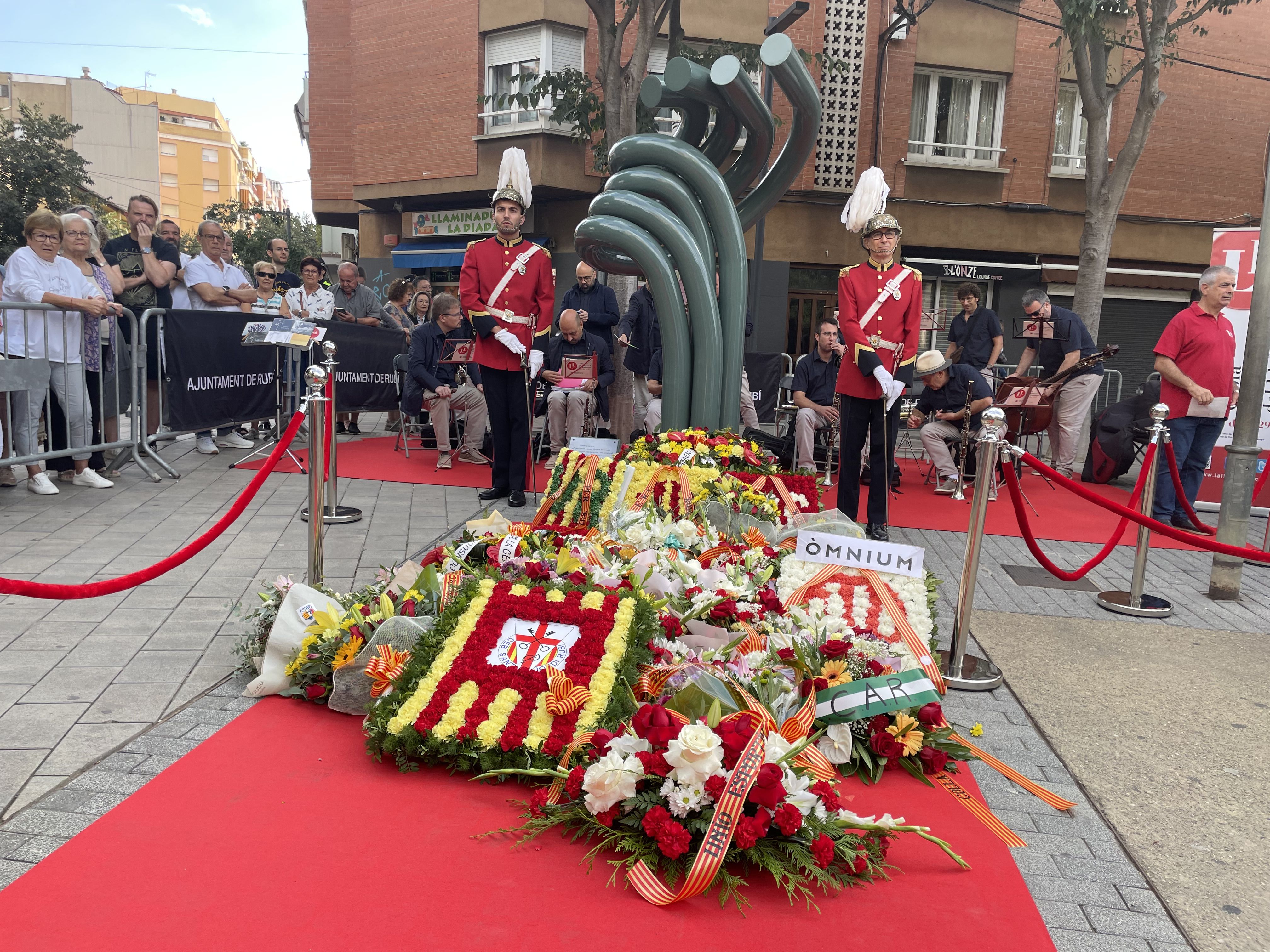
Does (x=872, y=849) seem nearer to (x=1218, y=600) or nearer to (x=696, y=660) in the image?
(x=696, y=660)

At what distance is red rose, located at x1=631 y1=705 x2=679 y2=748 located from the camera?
8.11 feet

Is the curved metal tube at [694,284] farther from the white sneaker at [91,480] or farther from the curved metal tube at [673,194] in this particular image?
the white sneaker at [91,480]

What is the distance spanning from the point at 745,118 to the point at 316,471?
3.74 metres

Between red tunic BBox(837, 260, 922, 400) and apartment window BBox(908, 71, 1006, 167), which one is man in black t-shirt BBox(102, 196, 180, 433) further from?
apartment window BBox(908, 71, 1006, 167)

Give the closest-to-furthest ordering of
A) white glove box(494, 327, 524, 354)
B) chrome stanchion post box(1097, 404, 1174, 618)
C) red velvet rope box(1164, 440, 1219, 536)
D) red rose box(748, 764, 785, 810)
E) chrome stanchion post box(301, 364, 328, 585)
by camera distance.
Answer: red rose box(748, 764, 785, 810) → chrome stanchion post box(301, 364, 328, 585) → chrome stanchion post box(1097, 404, 1174, 618) → red velvet rope box(1164, 440, 1219, 536) → white glove box(494, 327, 524, 354)

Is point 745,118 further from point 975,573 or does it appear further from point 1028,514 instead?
point 1028,514

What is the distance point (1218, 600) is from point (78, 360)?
773cm

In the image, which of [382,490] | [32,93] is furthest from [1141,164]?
[32,93]

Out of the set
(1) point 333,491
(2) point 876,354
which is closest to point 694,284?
(2) point 876,354

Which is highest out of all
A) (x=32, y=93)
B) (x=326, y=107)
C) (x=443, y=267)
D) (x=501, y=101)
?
(x=32, y=93)

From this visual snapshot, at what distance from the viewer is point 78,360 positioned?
676cm

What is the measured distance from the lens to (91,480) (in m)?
7.00

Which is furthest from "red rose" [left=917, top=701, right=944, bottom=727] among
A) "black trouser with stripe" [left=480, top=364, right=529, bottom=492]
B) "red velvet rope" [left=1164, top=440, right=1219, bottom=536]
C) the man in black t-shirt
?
the man in black t-shirt

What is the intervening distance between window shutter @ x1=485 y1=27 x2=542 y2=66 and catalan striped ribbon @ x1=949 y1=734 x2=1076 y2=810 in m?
16.4
